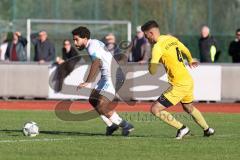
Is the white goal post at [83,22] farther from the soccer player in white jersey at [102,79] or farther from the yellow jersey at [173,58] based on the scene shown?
the yellow jersey at [173,58]

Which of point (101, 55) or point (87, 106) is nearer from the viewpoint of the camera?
point (101, 55)

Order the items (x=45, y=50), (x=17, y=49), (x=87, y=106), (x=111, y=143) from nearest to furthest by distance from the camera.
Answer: (x=111, y=143)
(x=87, y=106)
(x=45, y=50)
(x=17, y=49)

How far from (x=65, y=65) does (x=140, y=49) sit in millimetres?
2660

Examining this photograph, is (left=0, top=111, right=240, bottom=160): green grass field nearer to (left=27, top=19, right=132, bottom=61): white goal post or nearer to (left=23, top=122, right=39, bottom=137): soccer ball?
(left=23, top=122, right=39, bottom=137): soccer ball

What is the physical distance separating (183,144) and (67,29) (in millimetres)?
22434

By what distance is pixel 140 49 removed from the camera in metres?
28.9

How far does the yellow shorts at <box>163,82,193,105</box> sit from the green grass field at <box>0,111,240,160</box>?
71cm

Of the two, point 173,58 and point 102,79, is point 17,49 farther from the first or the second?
point 173,58

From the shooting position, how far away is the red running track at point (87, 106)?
2416 cm

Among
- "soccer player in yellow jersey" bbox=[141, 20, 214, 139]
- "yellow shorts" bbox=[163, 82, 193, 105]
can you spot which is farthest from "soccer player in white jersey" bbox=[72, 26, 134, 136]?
"yellow shorts" bbox=[163, 82, 193, 105]

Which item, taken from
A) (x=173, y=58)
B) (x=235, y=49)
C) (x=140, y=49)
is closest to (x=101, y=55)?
(x=173, y=58)

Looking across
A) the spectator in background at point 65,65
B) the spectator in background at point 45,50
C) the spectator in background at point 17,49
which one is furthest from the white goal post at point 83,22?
the spectator in background at point 65,65

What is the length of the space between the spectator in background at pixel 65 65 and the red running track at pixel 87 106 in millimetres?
823

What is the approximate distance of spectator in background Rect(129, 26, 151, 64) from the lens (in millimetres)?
28766
